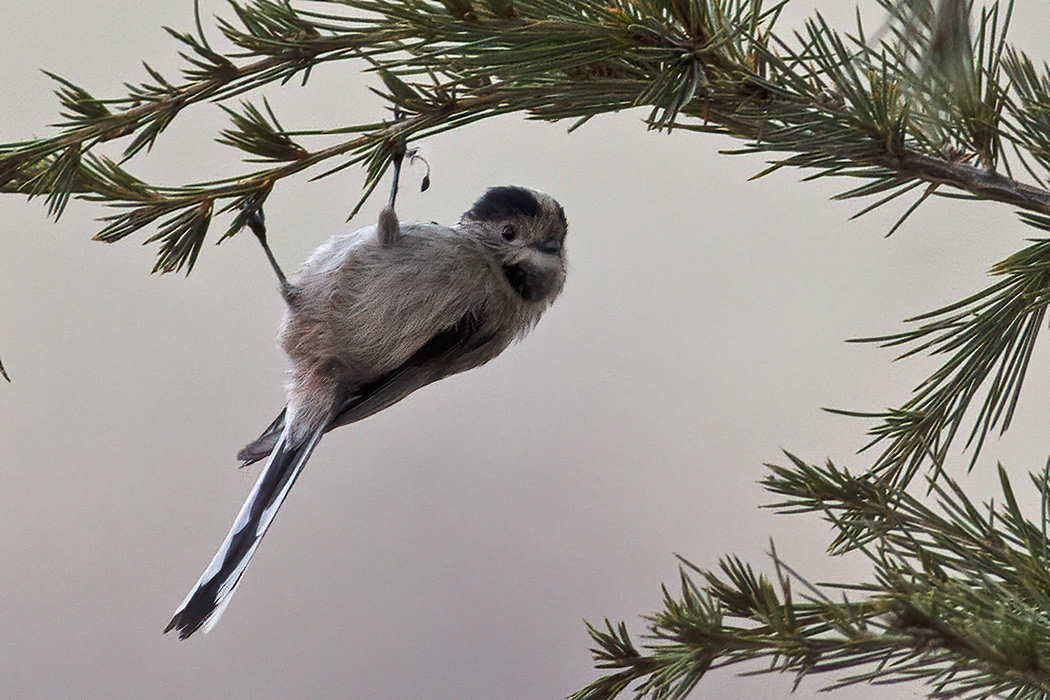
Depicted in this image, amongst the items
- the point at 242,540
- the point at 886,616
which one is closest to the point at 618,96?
the point at 886,616

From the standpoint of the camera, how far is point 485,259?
72 cm

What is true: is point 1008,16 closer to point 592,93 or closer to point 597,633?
point 592,93

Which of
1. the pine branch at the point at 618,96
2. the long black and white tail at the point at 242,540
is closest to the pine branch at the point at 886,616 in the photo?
the pine branch at the point at 618,96

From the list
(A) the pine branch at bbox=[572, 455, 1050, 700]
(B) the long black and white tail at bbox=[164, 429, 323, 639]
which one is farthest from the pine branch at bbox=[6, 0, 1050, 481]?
(B) the long black and white tail at bbox=[164, 429, 323, 639]

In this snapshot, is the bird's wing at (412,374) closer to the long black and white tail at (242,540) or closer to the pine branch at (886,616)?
the long black and white tail at (242,540)

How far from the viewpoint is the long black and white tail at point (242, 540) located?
1.79ft

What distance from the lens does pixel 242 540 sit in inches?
23.6

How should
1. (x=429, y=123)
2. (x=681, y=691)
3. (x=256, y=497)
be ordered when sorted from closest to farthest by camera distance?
(x=681, y=691)
(x=429, y=123)
(x=256, y=497)

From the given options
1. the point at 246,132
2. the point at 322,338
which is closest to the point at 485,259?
the point at 322,338

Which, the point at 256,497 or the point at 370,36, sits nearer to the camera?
the point at 370,36

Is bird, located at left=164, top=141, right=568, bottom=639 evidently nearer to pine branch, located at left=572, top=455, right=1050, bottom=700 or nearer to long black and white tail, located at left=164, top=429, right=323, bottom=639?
long black and white tail, located at left=164, top=429, right=323, bottom=639

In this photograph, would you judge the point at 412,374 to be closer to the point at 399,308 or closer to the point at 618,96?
the point at 399,308

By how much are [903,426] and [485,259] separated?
0.30m

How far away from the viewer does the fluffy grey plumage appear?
0.68 meters
